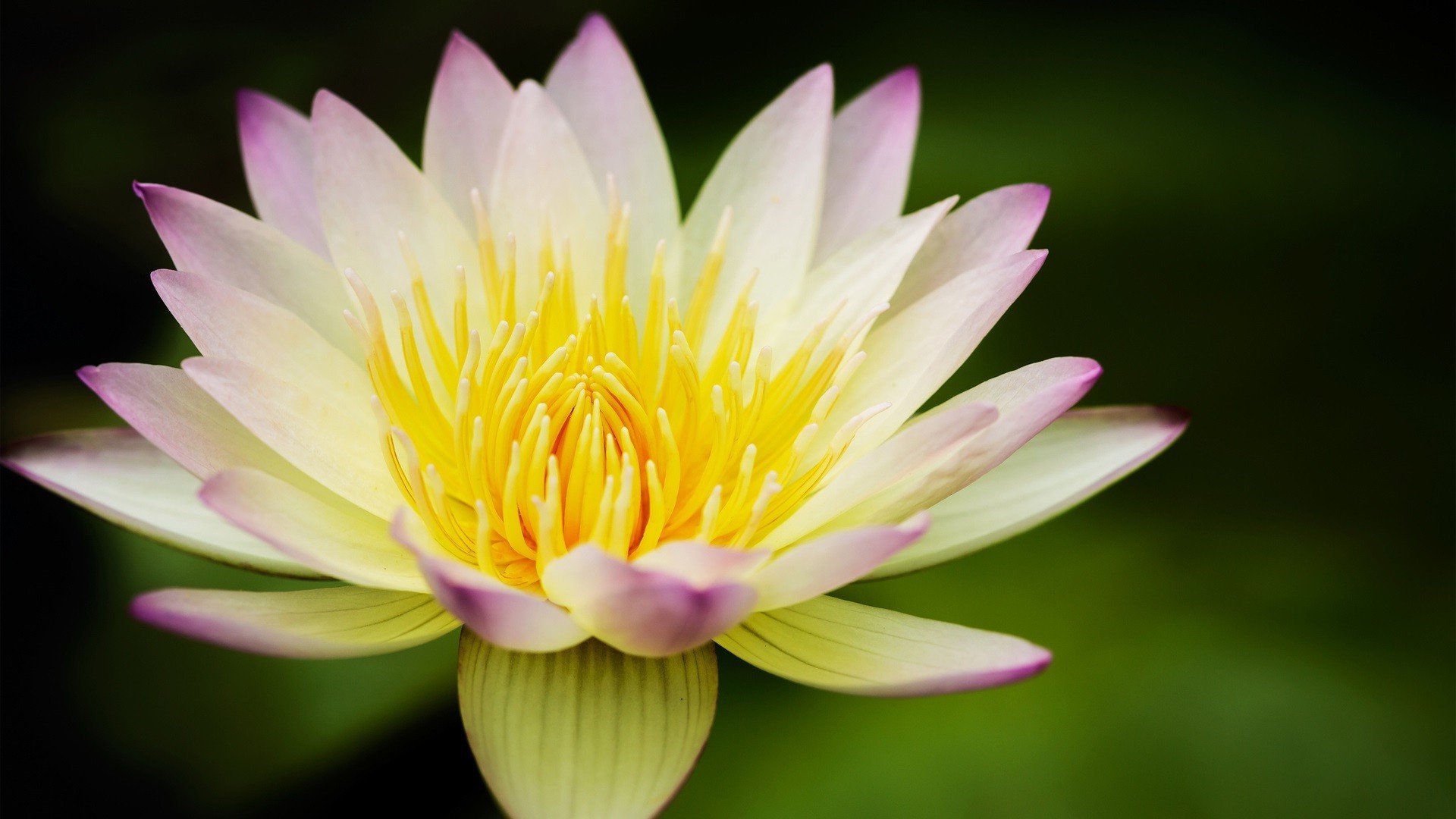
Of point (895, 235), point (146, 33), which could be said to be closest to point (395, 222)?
point (895, 235)

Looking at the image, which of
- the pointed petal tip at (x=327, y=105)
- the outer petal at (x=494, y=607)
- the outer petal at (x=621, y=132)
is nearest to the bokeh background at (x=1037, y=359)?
the outer petal at (x=621, y=132)

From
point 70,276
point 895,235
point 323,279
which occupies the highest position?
point 895,235

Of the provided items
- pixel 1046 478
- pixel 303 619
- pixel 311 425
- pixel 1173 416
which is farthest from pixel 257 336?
pixel 1173 416

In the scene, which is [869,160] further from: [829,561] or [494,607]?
[494,607]

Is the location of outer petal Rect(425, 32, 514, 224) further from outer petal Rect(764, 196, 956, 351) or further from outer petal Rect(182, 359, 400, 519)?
outer petal Rect(764, 196, 956, 351)

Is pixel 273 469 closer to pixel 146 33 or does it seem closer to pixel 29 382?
pixel 29 382

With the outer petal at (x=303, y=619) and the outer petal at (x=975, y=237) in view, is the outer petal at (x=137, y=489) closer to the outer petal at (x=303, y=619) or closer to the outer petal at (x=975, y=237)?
the outer petal at (x=303, y=619)
